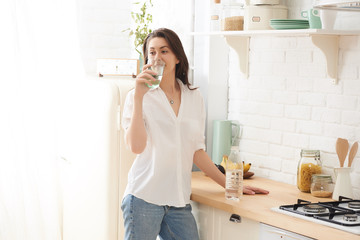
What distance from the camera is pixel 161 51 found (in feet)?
10.2

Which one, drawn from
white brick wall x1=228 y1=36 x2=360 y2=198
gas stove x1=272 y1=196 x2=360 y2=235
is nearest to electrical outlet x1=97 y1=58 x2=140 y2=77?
white brick wall x1=228 y1=36 x2=360 y2=198

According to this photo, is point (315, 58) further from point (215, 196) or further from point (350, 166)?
point (215, 196)

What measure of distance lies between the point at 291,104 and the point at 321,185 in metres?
0.56

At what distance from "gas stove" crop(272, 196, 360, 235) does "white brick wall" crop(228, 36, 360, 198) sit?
0.32 m

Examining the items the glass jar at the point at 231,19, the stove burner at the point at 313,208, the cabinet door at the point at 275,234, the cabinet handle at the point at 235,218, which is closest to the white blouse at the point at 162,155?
the cabinet handle at the point at 235,218

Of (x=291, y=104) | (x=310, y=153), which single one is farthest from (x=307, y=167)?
(x=291, y=104)

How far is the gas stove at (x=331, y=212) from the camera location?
8.73 ft

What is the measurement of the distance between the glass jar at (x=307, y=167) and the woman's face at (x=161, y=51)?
0.90 metres

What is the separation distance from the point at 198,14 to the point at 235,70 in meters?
0.46

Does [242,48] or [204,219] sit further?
[242,48]

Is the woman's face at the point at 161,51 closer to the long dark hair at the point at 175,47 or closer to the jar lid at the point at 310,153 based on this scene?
the long dark hair at the point at 175,47

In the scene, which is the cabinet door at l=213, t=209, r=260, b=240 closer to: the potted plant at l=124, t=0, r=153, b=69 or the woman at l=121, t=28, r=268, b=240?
the woman at l=121, t=28, r=268, b=240

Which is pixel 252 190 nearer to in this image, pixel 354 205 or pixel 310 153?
pixel 310 153

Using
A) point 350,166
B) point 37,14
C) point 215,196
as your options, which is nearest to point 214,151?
point 215,196
